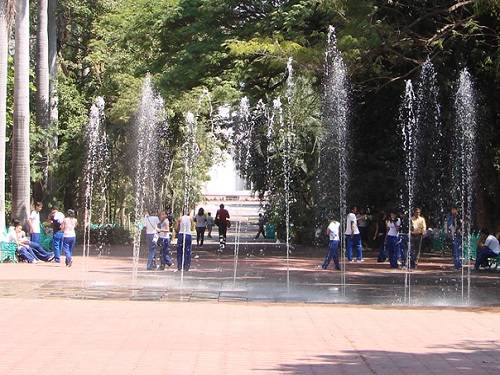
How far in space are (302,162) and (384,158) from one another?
4120 millimetres

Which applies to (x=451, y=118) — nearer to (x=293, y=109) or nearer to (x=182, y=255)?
(x=293, y=109)

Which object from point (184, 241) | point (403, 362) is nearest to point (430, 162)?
point (184, 241)

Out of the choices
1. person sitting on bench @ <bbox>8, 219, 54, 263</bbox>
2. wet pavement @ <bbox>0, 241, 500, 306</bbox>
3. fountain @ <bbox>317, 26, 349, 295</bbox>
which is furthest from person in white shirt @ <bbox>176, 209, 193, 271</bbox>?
fountain @ <bbox>317, 26, 349, 295</bbox>

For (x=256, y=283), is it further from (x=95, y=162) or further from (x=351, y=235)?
(x=95, y=162)

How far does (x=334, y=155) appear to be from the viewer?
110 ft

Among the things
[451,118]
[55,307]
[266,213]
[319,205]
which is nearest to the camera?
[55,307]

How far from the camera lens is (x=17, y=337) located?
34.8 feet

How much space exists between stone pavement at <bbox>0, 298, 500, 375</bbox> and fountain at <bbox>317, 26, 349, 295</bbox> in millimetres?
13361

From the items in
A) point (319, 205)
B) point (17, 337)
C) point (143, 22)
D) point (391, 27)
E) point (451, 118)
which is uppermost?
point (143, 22)

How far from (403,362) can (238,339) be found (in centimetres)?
222

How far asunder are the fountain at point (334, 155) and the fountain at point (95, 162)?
880 centimetres

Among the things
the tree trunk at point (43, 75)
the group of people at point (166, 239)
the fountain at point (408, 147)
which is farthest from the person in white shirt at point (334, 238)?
the tree trunk at point (43, 75)

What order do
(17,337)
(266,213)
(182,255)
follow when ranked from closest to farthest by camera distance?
(17,337)
(182,255)
(266,213)

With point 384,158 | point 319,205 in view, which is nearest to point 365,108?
point 384,158
